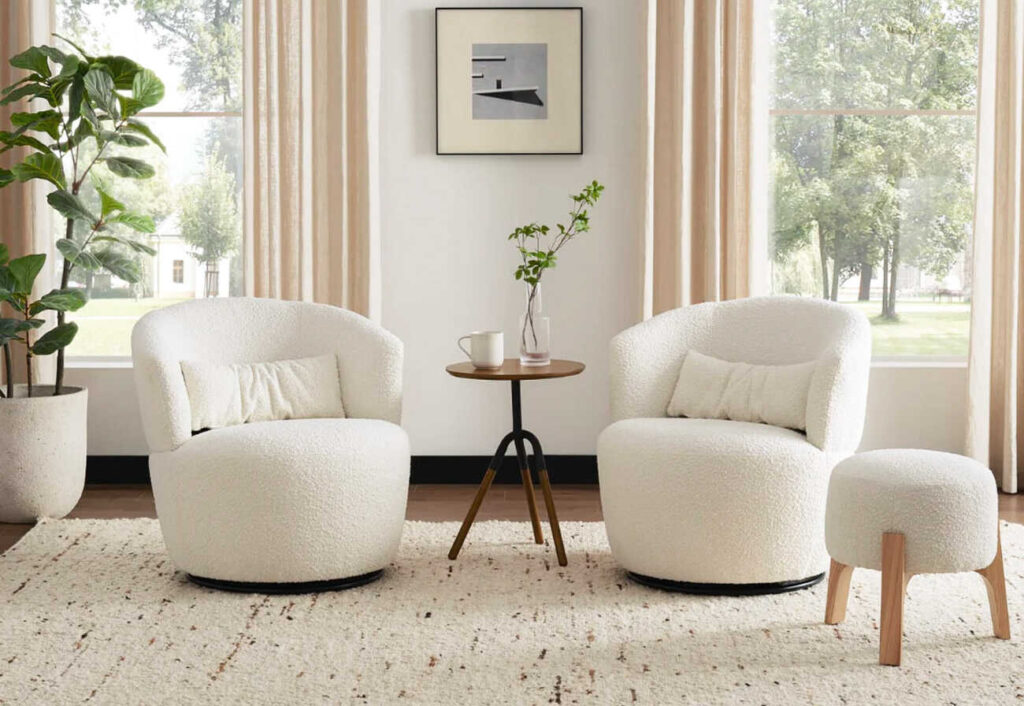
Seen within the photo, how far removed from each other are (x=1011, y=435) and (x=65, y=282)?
3.96 m

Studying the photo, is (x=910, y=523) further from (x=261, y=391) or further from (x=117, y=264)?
(x=117, y=264)

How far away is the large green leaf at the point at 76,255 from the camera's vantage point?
12.8 ft

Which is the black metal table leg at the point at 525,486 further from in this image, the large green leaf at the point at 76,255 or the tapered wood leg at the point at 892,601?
the large green leaf at the point at 76,255

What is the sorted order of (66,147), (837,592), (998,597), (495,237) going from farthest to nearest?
(495,237) → (66,147) → (837,592) → (998,597)

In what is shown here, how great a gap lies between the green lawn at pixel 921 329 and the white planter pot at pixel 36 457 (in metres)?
3.45

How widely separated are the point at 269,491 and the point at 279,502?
0.04m

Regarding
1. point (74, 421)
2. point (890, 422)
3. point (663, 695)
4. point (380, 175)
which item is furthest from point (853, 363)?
point (74, 421)

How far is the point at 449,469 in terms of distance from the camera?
4.75 metres

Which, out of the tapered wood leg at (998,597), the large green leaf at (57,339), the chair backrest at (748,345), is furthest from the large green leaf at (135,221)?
the tapered wood leg at (998,597)

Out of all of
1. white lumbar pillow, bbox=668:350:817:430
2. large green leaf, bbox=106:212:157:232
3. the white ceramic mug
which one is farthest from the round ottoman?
large green leaf, bbox=106:212:157:232

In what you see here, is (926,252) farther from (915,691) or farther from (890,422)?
(915,691)

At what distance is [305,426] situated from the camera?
3.14 metres

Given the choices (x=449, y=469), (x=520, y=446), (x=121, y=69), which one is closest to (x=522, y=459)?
(x=520, y=446)

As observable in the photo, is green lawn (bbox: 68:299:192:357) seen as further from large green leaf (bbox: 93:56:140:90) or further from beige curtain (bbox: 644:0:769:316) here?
beige curtain (bbox: 644:0:769:316)
